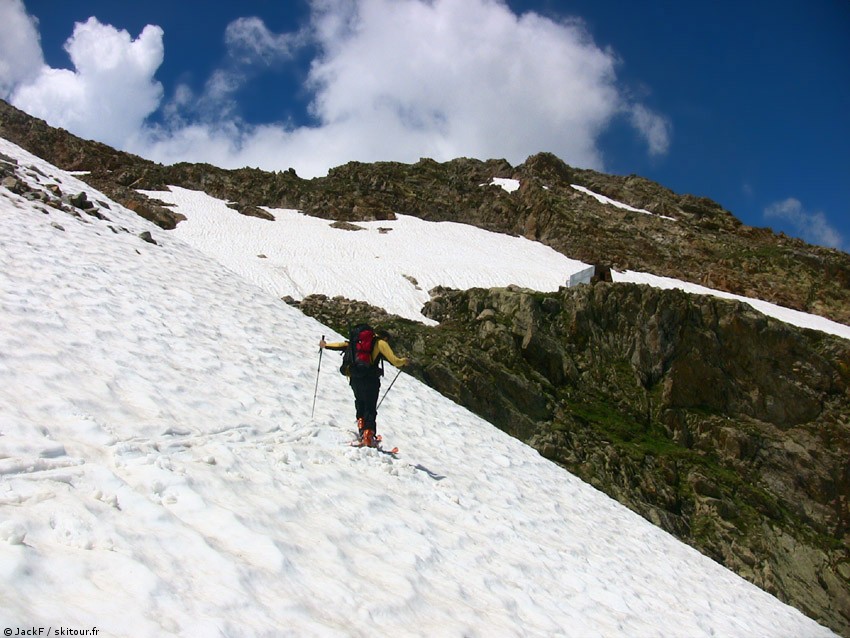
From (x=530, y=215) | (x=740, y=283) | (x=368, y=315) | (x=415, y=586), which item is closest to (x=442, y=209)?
(x=530, y=215)

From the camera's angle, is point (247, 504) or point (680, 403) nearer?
point (247, 504)

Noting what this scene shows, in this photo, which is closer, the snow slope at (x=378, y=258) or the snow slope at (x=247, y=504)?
the snow slope at (x=247, y=504)

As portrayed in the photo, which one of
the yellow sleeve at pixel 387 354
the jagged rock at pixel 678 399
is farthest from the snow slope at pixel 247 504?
the jagged rock at pixel 678 399

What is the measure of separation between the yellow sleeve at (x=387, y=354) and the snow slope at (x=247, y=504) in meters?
1.45

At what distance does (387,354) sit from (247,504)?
4.21 metres

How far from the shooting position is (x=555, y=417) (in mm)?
23641

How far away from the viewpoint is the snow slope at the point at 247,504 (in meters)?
3.45

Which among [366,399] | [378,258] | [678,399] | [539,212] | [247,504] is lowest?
[247,504]

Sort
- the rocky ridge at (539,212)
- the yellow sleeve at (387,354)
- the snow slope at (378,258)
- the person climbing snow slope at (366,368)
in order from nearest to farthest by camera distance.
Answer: the person climbing snow slope at (366,368)
the yellow sleeve at (387,354)
the snow slope at (378,258)
the rocky ridge at (539,212)

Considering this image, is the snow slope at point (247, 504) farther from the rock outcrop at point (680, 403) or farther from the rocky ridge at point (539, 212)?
the rocky ridge at point (539, 212)

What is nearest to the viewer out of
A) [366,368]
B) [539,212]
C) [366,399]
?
[366,399]

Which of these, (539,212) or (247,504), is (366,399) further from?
(539,212)

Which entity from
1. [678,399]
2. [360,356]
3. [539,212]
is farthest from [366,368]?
[539,212]

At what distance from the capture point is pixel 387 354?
8961 millimetres
